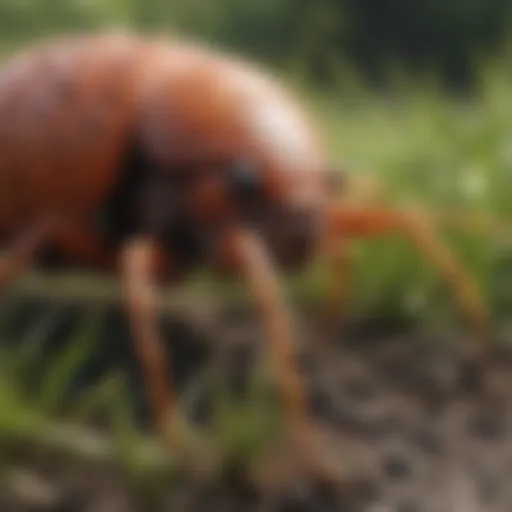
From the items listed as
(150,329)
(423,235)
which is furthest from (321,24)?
(150,329)

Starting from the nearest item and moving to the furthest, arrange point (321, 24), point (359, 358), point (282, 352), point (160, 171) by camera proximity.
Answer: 1. point (282, 352)
2. point (359, 358)
3. point (160, 171)
4. point (321, 24)

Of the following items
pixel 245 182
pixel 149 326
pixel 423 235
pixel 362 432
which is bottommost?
pixel 362 432

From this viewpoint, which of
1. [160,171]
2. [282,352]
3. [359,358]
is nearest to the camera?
[282,352]

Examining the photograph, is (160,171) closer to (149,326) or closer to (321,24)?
(149,326)

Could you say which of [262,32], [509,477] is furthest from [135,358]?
[262,32]

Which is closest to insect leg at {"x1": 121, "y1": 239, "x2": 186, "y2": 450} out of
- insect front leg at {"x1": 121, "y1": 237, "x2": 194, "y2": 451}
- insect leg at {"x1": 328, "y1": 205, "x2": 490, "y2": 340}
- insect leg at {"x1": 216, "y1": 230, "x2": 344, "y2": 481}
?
insect front leg at {"x1": 121, "y1": 237, "x2": 194, "y2": 451}

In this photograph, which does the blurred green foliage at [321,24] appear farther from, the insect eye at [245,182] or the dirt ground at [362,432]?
the dirt ground at [362,432]
